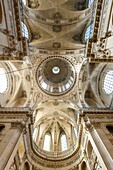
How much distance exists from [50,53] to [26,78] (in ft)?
14.5

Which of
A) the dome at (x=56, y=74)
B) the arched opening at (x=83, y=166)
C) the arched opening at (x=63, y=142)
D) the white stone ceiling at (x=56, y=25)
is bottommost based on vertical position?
the arched opening at (x=83, y=166)

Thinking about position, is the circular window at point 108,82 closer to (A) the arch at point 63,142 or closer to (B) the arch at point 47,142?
Result: (A) the arch at point 63,142

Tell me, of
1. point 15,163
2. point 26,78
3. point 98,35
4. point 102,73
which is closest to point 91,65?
point 102,73

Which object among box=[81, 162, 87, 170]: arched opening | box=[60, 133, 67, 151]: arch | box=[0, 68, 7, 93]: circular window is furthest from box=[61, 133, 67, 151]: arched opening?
box=[0, 68, 7, 93]: circular window

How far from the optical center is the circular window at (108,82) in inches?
720

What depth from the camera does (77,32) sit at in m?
21.5

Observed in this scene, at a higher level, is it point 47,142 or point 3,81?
point 3,81

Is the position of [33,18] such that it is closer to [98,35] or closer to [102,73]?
[102,73]

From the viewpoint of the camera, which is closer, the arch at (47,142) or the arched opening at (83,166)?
the arched opening at (83,166)

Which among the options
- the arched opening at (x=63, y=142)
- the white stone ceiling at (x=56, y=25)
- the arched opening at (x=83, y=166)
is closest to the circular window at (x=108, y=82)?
the white stone ceiling at (x=56, y=25)

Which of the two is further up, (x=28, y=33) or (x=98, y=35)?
(x=28, y=33)

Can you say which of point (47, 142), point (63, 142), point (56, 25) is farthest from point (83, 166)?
point (56, 25)

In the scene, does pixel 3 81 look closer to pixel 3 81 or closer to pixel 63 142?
pixel 3 81

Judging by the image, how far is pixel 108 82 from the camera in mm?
18812
